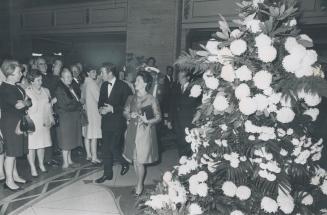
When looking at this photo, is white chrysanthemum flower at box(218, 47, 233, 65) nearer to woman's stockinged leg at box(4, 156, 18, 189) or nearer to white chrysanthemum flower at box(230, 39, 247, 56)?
white chrysanthemum flower at box(230, 39, 247, 56)

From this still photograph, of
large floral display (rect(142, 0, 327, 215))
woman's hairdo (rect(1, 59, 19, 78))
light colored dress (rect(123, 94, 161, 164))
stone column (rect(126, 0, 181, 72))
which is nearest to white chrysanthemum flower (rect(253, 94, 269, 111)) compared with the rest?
large floral display (rect(142, 0, 327, 215))

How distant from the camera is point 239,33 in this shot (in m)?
2.46

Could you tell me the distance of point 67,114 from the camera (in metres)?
5.64

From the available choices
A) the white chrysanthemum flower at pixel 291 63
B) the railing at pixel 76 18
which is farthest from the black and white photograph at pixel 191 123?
the railing at pixel 76 18

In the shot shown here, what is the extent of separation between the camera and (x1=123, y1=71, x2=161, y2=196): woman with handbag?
4.36 m

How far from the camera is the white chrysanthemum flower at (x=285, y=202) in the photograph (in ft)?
7.53

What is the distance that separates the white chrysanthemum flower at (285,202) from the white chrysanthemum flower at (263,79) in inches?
29.0

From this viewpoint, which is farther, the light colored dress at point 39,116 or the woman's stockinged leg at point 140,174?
the light colored dress at point 39,116

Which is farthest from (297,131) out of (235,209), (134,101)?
(134,101)

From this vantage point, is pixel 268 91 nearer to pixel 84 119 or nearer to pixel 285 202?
pixel 285 202

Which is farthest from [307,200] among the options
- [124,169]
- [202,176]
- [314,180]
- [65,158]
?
[65,158]

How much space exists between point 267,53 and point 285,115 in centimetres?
42

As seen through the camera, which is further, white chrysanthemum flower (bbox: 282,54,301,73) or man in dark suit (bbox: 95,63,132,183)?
man in dark suit (bbox: 95,63,132,183)

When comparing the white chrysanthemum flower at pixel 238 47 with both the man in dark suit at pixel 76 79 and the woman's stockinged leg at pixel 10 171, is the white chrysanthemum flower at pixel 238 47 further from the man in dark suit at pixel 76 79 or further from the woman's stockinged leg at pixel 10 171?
the man in dark suit at pixel 76 79
